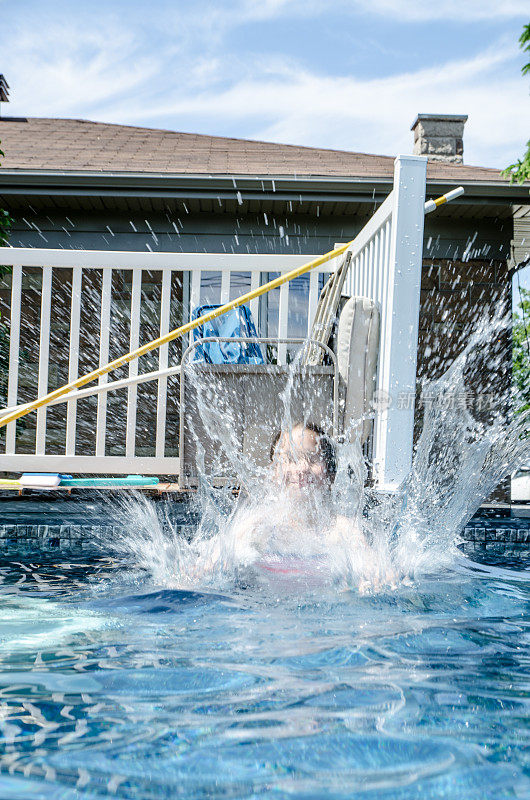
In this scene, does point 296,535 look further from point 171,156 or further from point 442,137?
point 442,137

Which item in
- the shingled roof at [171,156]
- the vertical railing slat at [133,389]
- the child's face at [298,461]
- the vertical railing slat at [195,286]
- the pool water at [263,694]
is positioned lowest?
the pool water at [263,694]

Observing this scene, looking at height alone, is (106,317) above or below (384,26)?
below

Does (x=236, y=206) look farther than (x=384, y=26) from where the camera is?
No

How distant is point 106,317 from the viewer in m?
4.66

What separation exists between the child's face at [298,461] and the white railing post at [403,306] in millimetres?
323

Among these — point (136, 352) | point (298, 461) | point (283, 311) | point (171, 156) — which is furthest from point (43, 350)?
point (171, 156)

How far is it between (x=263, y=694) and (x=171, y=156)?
667 centimetres

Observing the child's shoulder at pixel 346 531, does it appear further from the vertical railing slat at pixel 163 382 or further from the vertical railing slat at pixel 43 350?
the vertical railing slat at pixel 43 350

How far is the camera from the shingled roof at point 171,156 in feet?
22.4

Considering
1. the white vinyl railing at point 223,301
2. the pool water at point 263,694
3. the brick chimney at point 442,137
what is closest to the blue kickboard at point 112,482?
the white vinyl railing at point 223,301

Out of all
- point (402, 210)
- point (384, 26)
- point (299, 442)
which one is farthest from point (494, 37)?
point (299, 442)

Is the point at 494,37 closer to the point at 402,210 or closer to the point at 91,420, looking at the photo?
the point at 91,420

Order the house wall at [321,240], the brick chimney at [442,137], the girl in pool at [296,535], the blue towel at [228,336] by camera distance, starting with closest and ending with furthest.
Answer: the girl in pool at [296,535], the blue towel at [228,336], the house wall at [321,240], the brick chimney at [442,137]

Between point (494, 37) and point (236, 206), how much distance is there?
750cm
